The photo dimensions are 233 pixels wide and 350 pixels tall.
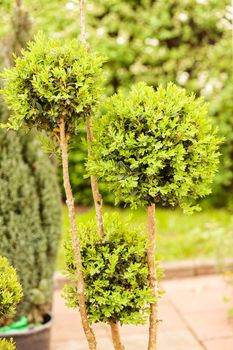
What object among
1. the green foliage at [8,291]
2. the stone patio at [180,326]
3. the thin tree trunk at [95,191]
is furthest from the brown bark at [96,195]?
the stone patio at [180,326]

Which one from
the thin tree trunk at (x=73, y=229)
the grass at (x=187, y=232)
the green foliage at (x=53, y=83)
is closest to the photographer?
the green foliage at (x=53, y=83)

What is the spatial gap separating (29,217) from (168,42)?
5183mm

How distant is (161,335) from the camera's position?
14.7 ft

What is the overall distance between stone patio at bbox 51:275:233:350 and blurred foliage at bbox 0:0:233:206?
9.47 ft

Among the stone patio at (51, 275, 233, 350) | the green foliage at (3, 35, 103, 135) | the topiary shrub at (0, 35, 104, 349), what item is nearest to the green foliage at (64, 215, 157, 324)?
the topiary shrub at (0, 35, 104, 349)

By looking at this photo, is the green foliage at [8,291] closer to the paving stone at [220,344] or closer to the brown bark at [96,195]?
the brown bark at [96,195]

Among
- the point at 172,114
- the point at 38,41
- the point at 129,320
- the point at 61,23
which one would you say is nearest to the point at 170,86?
the point at 172,114

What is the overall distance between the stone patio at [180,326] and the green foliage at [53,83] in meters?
2.29

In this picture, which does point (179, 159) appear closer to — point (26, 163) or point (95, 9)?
point (26, 163)

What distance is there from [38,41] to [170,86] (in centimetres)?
63

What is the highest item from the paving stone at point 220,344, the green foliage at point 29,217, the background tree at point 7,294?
the green foliage at point 29,217

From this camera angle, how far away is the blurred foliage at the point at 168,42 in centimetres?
790

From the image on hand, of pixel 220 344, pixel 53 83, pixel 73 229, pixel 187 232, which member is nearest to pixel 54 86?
pixel 53 83

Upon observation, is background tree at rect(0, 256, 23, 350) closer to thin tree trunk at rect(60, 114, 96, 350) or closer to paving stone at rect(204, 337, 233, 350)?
thin tree trunk at rect(60, 114, 96, 350)
